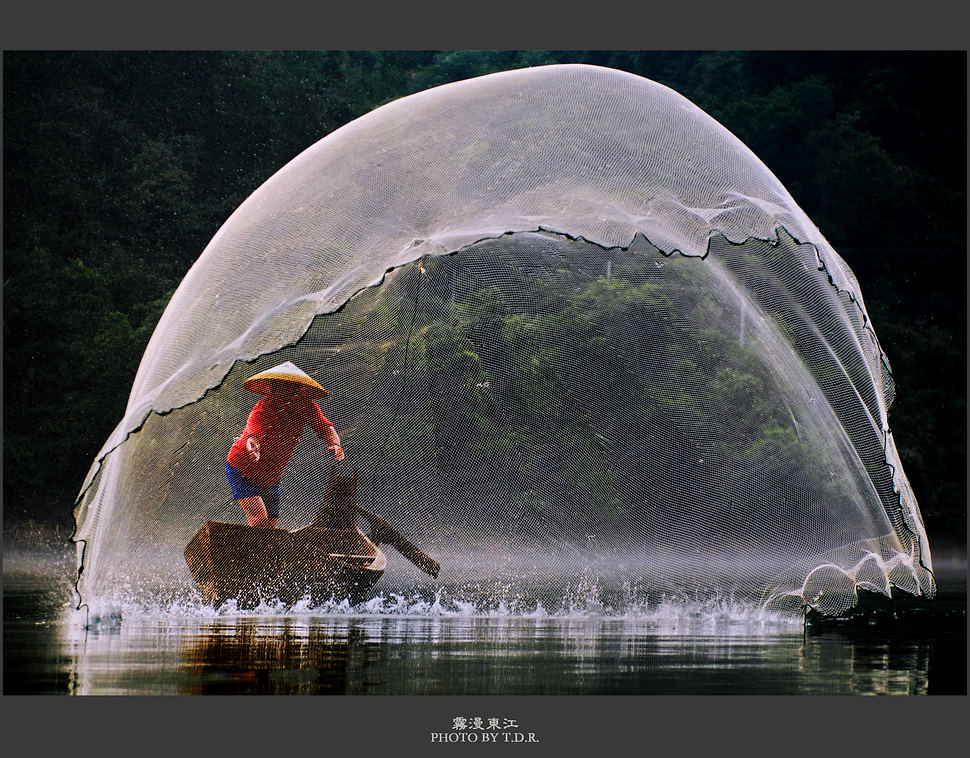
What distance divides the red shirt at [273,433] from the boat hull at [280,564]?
0.38m

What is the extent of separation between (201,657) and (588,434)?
4.02 metres

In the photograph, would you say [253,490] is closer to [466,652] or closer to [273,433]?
[273,433]

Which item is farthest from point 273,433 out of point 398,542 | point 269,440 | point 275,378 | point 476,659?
Result: point 476,659

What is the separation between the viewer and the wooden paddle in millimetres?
8180

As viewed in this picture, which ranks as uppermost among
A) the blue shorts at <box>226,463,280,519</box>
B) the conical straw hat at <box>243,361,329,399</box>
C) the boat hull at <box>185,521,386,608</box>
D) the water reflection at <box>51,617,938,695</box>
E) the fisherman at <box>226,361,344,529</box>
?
the conical straw hat at <box>243,361,329,399</box>

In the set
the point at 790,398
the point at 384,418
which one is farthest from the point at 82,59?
the point at 790,398

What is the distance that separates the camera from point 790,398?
327 inches

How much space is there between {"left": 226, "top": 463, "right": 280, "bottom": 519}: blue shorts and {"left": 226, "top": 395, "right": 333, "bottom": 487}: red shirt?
1.1 inches

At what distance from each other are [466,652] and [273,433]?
2.27 meters

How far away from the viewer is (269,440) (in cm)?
797

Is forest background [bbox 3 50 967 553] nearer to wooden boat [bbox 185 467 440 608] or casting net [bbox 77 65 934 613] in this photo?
casting net [bbox 77 65 934 613]

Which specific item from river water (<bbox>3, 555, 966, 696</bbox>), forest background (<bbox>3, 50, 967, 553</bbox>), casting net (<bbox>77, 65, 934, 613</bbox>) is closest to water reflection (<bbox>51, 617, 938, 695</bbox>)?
river water (<bbox>3, 555, 966, 696</bbox>)

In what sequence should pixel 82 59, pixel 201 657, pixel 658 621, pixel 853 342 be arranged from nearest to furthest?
1. pixel 201 657
2. pixel 853 342
3. pixel 658 621
4. pixel 82 59
